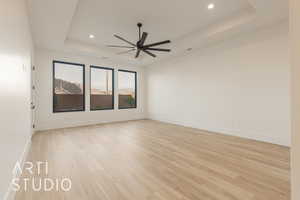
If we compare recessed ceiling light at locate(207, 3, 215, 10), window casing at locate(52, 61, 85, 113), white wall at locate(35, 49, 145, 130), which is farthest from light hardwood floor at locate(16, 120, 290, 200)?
recessed ceiling light at locate(207, 3, 215, 10)

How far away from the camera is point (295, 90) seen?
2.42 feet

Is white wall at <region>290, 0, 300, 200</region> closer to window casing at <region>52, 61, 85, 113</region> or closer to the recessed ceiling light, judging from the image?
the recessed ceiling light

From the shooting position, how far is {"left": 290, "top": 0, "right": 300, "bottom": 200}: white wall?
2.37 ft

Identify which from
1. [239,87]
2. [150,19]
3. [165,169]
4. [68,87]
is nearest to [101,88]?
[68,87]

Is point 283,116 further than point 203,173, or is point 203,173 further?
point 283,116

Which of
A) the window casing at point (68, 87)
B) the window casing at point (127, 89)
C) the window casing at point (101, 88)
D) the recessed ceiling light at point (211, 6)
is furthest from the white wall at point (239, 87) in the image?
the window casing at point (68, 87)

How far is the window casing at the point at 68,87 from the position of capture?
5.44 meters

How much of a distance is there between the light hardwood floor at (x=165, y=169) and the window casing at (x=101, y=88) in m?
2.79

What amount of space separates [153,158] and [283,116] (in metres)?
3.35

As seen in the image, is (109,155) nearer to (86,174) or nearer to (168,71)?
(86,174)

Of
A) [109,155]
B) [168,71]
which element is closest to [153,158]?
[109,155]

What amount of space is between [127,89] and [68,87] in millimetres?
2709

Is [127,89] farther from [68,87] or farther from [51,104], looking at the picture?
[51,104]

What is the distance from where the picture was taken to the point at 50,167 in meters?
2.39
